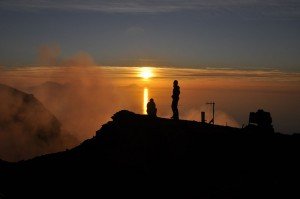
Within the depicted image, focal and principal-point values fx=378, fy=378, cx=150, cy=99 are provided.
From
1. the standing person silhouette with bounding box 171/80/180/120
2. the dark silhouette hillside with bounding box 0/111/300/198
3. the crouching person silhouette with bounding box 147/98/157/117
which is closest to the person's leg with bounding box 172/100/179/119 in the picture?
the standing person silhouette with bounding box 171/80/180/120

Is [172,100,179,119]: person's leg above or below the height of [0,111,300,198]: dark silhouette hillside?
above

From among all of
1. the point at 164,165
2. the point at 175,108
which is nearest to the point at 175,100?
the point at 175,108

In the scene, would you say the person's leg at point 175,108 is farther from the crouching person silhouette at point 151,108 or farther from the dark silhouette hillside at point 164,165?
the crouching person silhouette at point 151,108

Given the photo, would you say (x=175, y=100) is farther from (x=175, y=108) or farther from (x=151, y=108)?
(x=151, y=108)

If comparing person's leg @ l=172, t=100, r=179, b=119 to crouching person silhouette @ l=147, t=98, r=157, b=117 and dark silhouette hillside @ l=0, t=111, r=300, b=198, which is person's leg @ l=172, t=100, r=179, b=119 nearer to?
dark silhouette hillside @ l=0, t=111, r=300, b=198

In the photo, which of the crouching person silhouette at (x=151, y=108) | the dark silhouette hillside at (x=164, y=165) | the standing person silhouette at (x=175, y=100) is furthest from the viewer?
the crouching person silhouette at (x=151, y=108)

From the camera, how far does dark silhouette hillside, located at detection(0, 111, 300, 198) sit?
1741 centimetres

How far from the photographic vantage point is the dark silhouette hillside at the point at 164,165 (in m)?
17.4

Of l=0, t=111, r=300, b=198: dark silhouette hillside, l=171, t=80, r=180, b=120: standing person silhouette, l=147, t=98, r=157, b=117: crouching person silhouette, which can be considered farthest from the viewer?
l=147, t=98, r=157, b=117: crouching person silhouette

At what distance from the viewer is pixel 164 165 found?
21.7 meters

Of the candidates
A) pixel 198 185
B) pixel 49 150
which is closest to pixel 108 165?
pixel 198 185

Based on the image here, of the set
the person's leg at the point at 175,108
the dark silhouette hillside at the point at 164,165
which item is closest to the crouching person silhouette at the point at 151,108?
the dark silhouette hillside at the point at 164,165

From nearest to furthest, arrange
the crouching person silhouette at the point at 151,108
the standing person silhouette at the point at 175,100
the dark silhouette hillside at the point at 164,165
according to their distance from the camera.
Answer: the dark silhouette hillside at the point at 164,165, the standing person silhouette at the point at 175,100, the crouching person silhouette at the point at 151,108

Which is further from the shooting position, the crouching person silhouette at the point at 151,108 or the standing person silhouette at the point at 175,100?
the crouching person silhouette at the point at 151,108
